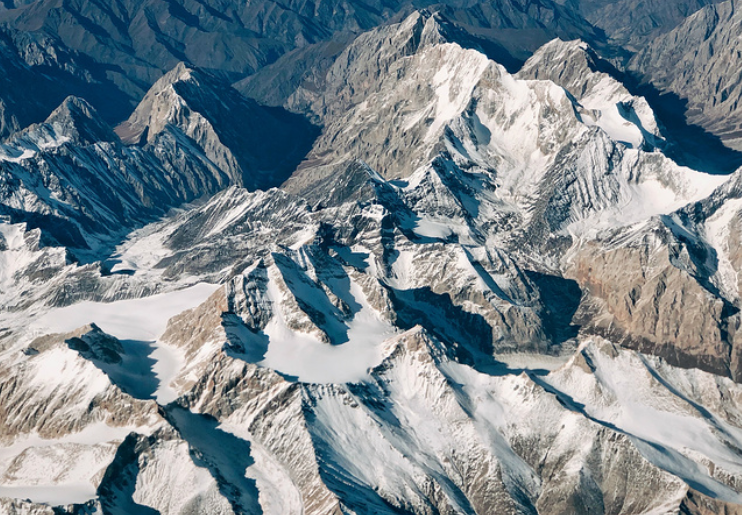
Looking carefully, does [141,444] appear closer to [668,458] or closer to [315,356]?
[315,356]

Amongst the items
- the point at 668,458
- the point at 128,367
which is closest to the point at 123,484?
the point at 128,367

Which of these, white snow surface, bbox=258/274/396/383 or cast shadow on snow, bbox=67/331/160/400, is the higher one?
cast shadow on snow, bbox=67/331/160/400

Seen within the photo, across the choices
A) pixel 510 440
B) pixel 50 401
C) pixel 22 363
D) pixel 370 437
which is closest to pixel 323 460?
pixel 370 437

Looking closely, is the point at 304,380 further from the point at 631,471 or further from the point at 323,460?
the point at 631,471

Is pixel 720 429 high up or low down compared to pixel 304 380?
down

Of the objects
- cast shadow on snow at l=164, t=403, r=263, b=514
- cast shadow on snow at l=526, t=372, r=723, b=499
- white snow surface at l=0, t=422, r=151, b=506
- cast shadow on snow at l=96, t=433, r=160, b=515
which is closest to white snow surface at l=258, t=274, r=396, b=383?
cast shadow on snow at l=164, t=403, r=263, b=514

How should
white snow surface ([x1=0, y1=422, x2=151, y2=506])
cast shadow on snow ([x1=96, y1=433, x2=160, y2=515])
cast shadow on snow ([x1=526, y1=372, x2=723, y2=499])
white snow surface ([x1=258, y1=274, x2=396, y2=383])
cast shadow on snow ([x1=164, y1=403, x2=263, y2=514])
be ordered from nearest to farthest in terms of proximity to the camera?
cast shadow on snow ([x1=96, y1=433, x2=160, y2=515]) → white snow surface ([x1=0, y1=422, x2=151, y2=506]) → cast shadow on snow ([x1=164, y1=403, x2=263, y2=514]) → cast shadow on snow ([x1=526, y1=372, x2=723, y2=499]) → white snow surface ([x1=258, y1=274, x2=396, y2=383])

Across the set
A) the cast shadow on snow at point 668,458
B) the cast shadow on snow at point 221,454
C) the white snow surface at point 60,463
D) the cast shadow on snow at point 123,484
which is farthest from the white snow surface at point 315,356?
the cast shadow on snow at point 668,458

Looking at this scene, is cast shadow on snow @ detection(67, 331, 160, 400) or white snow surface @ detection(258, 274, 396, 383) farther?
white snow surface @ detection(258, 274, 396, 383)

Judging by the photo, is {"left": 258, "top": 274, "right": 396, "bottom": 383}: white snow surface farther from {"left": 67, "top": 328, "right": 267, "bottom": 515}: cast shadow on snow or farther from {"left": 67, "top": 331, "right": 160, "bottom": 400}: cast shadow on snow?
{"left": 67, "top": 331, "right": 160, "bottom": 400}: cast shadow on snow

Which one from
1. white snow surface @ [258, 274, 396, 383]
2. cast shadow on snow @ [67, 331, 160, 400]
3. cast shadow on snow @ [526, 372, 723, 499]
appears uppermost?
cast shadow on snow @ [67, 331, 160, 400]

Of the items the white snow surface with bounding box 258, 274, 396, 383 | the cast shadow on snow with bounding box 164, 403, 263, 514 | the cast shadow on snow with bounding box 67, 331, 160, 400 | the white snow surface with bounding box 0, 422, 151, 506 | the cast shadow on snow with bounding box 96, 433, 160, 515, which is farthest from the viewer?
the white snow surface with bounding box 258, 274, 396, 383
